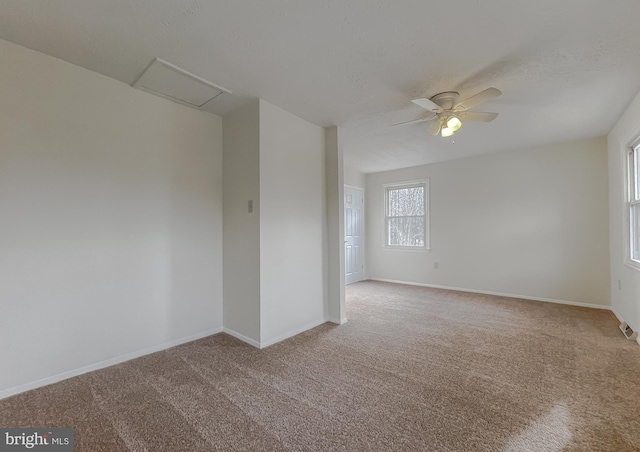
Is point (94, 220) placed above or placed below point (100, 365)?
above

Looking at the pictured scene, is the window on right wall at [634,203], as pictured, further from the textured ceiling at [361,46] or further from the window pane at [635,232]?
the textured ceiling at [361,46]

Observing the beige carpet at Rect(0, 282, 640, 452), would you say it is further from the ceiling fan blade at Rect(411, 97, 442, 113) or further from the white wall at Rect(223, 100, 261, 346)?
the ceiling fan blade at Rect(411, 97, 442, 113)

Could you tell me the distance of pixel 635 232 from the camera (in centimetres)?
Answer: 310

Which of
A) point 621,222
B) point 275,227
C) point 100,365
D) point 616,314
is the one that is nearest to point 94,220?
point 100,365

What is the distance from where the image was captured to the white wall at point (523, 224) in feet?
13.3

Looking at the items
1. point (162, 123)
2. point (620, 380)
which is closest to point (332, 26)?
point (162, 123)

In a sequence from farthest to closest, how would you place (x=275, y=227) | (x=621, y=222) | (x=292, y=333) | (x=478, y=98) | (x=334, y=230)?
(x=334, y=230), (x=621, y=222), (x=292, y=333), (x=275, y=227), (x=478, y=98)

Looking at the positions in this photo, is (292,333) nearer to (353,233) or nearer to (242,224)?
(242,224)

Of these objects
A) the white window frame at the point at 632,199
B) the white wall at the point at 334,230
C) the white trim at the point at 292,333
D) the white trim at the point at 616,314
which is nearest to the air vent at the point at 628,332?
the white trim at the point at 616,314

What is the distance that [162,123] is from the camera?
2746 mm

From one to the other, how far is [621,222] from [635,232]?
303mm

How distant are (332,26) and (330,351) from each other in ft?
8.49

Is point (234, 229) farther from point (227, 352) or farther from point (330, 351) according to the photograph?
point (330, 351)

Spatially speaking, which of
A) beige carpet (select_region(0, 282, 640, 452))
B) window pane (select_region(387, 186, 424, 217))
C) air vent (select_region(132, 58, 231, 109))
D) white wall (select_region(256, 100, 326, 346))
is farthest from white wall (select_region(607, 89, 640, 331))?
air vent (select_region(132, 58, 231, 109))
